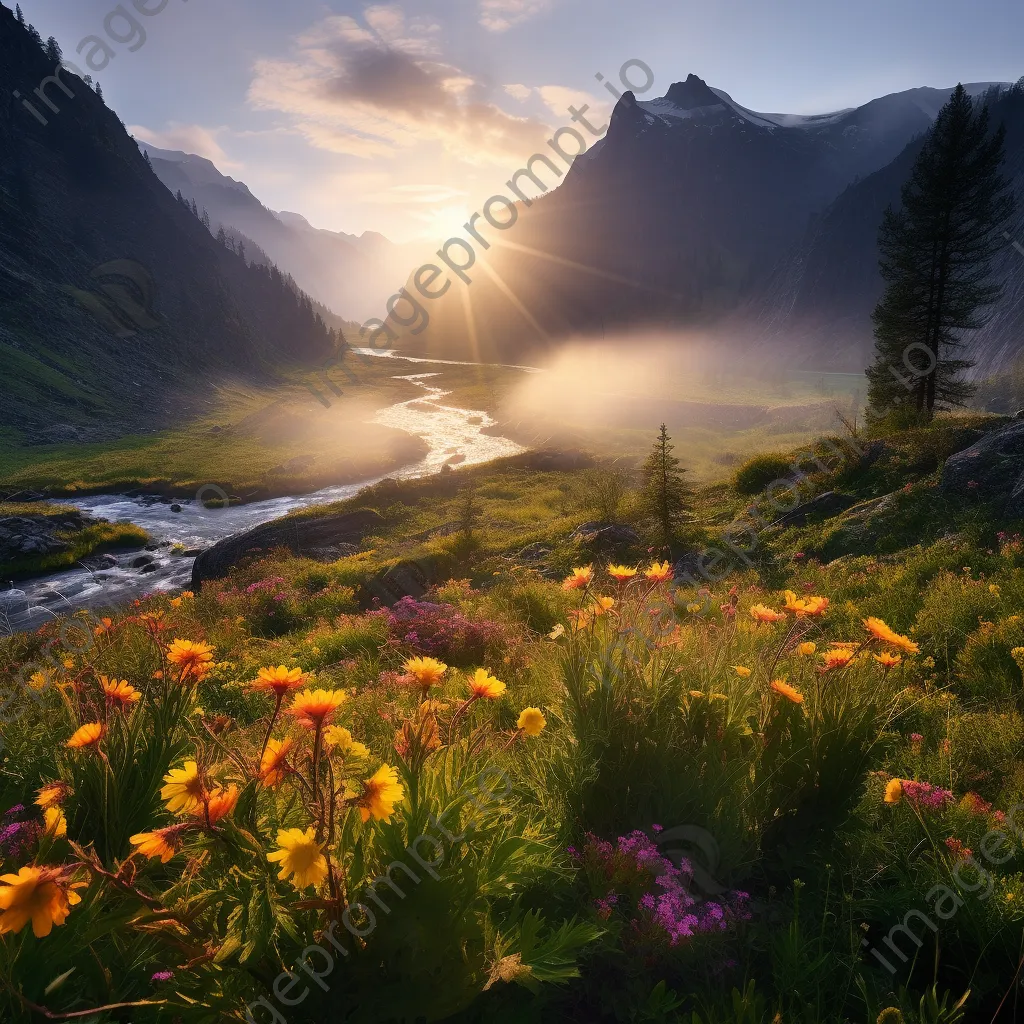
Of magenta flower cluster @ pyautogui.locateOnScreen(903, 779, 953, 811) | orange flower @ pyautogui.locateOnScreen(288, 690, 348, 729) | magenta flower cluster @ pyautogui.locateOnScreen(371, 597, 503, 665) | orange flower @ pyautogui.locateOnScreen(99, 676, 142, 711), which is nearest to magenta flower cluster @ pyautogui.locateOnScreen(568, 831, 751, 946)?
magenta flower cluster @ pyautogui.locateOnScreen(903, 779, 953, 811)

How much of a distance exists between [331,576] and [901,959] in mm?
13652

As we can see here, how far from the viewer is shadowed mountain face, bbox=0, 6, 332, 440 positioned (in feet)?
226

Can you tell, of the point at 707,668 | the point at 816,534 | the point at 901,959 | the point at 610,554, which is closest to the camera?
the point at 901,959

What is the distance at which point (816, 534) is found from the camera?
1155 cm

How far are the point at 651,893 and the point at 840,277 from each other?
549ft

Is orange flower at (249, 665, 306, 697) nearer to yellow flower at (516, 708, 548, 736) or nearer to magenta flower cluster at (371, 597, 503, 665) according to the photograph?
yellow flower at (516, 708, 548, 736)

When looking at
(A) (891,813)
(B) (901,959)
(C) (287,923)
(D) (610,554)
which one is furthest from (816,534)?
(C) (287,923)

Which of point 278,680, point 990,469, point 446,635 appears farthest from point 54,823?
point 990,469

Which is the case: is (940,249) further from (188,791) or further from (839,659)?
(188,791)

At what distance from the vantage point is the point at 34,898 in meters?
1.44

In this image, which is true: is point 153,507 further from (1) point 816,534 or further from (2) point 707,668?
(2) point 707,668

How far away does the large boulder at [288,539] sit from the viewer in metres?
21.3

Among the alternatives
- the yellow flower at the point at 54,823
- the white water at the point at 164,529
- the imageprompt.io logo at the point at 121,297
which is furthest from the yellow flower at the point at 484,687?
the imageprompt.io logo at the point at 121,297

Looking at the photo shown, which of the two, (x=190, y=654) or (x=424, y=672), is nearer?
(x=424, y=672)
